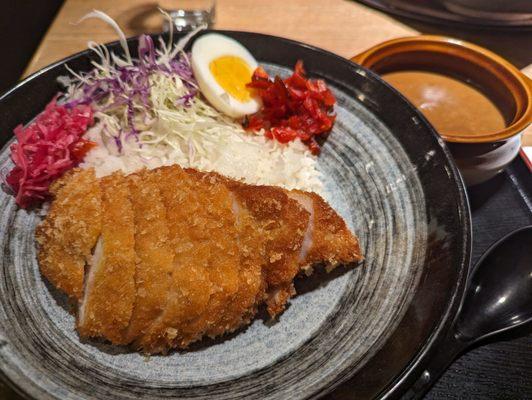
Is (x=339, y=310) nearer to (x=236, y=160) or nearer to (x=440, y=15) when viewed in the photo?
(x=236, y=160)

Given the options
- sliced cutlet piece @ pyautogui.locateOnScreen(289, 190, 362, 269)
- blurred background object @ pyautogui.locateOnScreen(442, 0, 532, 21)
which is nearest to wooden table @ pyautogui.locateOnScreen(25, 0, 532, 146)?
blurred background object @ pyautogui.locateOnScreen(442, 0, 532, 21)

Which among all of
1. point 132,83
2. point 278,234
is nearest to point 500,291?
point 278,234

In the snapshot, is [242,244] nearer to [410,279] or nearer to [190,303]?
[190,303]

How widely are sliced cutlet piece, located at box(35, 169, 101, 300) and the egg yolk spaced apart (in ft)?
3.17

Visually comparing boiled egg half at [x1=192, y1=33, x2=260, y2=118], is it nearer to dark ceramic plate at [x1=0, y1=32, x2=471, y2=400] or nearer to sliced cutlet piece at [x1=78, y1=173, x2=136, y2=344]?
dark ceramic plate at [x1=0, y1=32, x2=471, y2=400]

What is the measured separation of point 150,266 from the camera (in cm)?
159

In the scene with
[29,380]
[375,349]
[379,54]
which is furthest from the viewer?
[379,54]

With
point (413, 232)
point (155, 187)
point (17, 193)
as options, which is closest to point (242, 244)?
point (155, 187)

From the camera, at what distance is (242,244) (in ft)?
5.67

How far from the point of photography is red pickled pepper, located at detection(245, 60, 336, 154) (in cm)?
231

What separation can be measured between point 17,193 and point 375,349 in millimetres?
1655

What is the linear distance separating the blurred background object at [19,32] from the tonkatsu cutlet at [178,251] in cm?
154

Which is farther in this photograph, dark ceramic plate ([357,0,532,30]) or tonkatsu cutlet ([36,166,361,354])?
dark ceramic plate ([357,0,532,30])

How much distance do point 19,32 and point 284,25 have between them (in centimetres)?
187
